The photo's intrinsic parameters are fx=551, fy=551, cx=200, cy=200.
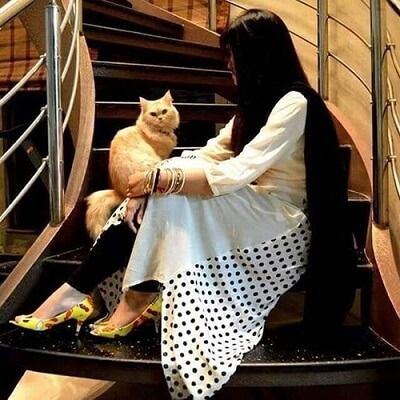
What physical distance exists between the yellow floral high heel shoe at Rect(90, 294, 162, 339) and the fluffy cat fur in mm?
404

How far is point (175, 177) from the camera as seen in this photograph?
135 cm

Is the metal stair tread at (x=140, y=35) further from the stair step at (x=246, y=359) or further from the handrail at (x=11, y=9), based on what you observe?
the stair step at (x=246, y=359)

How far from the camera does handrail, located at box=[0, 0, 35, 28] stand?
140 cm

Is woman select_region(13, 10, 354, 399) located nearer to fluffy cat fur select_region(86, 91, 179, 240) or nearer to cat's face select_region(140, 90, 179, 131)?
fluffy cat fur select_region(86, 91, 179, 240)

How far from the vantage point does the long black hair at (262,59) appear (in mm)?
1454

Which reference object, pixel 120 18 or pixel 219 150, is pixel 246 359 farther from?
pixel 120 18

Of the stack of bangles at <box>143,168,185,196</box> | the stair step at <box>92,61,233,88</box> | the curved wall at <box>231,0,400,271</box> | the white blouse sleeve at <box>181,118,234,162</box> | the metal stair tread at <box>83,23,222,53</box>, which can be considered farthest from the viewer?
the metal stair tread at <box>83,23,222,53</box>

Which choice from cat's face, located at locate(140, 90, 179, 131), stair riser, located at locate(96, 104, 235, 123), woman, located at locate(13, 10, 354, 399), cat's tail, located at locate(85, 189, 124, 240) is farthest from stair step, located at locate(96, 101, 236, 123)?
woman, located at locate(13, 10, 354, 399)

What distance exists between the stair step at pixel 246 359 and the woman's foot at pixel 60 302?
5cm

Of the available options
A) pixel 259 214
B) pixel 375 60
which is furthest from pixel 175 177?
pixel 375 60

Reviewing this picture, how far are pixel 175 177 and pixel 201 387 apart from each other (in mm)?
491

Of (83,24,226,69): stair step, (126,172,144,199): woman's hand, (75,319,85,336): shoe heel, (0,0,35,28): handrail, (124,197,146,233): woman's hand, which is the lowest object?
(75,319,85,336): shoe heel

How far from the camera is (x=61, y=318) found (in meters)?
1.42

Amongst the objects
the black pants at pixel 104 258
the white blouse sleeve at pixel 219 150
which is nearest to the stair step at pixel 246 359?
the black pants at pixel 104 258
